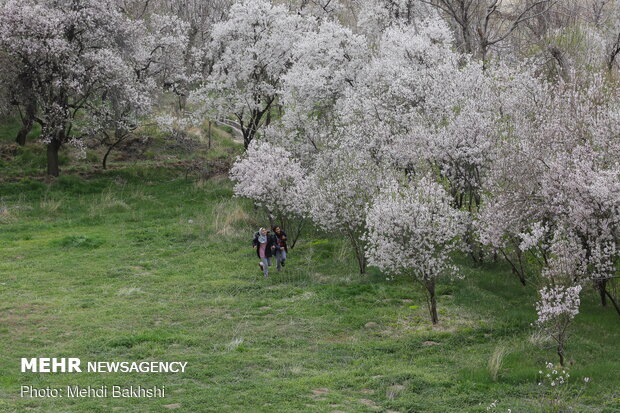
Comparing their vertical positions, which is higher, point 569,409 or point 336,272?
point 336,272

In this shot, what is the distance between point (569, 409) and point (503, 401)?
1.37 meters

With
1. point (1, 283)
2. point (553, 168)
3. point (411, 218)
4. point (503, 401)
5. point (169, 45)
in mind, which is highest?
point (169, 45)

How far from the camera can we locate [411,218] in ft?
62.4

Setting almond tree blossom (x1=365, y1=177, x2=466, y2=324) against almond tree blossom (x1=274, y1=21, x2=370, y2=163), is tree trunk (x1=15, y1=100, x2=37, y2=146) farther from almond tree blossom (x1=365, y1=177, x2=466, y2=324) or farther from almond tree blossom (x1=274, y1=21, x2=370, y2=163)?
almond tree blossom (x1=365, y1=177, x2=466, y2=324)

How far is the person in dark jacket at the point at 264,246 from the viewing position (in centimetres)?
2339

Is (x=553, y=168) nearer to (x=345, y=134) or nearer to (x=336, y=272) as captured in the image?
(x=336, y=272)

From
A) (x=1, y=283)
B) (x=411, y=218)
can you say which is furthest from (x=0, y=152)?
(x=411, y=218)

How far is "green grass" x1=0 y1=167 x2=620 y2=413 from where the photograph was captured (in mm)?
13938

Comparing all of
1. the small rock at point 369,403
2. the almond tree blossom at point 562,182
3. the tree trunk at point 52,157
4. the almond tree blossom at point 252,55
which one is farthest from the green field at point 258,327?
the almond tree blossom at point 252,55

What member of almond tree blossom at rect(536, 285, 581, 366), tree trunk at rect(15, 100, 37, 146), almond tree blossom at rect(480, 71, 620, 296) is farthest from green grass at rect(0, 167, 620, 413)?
tree trunk at rect(15, 100, 37, 146)

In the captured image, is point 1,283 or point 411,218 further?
point 1,283

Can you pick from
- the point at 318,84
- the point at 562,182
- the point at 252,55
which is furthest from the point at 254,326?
the point at 252,55

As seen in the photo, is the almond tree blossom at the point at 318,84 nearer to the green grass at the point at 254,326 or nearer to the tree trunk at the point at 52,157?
the green grass at the point at 254,326

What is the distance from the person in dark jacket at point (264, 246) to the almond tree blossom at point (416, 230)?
5.00 metres
